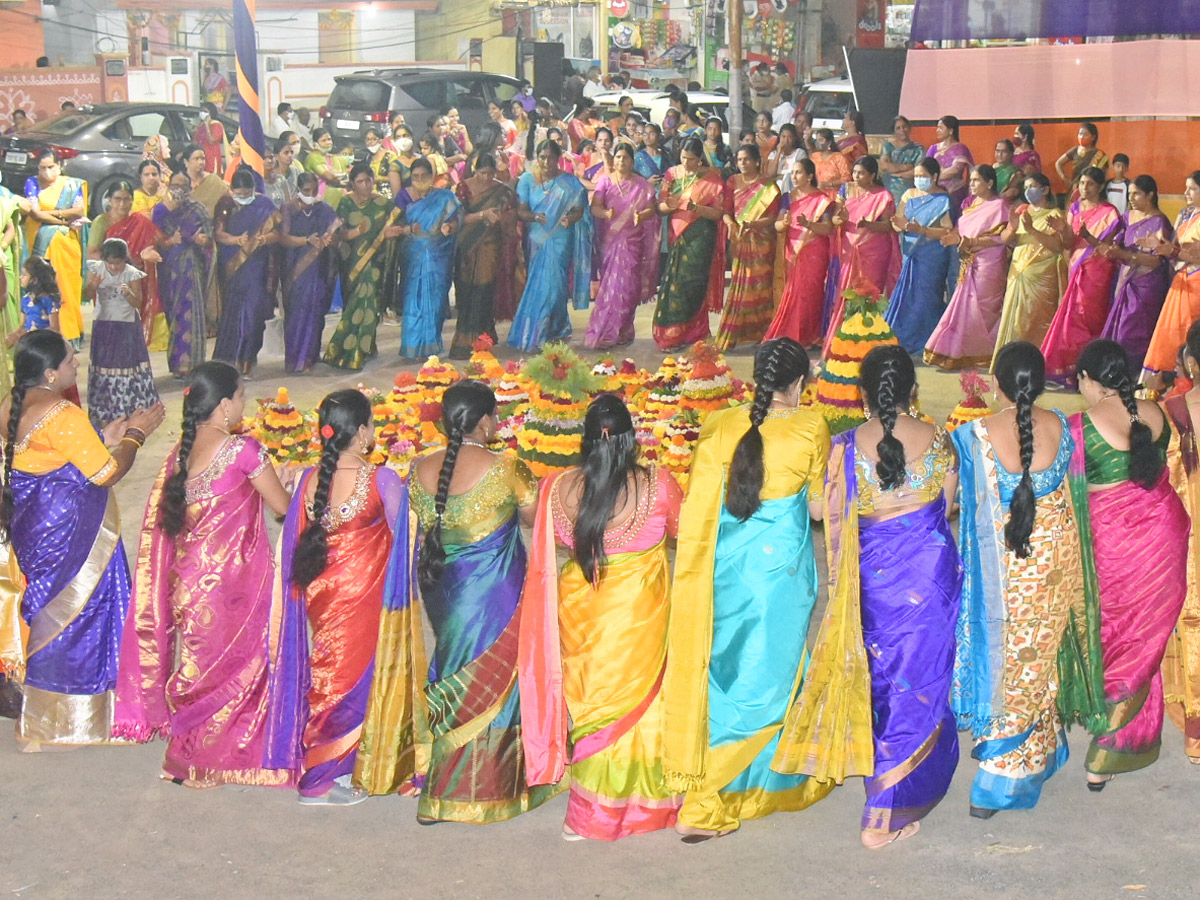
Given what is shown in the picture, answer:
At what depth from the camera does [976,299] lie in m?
9.80

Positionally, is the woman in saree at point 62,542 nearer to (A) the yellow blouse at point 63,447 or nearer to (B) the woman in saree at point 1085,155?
(A) the yellow blouse at point 63,447

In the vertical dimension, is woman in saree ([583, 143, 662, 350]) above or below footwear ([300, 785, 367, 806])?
above

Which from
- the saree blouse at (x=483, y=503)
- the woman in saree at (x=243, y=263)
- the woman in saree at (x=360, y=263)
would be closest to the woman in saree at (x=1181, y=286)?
the woman in saree at (x=360, y=263)

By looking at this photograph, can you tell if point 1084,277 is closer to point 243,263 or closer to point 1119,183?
point 1119,183

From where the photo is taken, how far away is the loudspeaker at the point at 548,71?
2222 centimetres

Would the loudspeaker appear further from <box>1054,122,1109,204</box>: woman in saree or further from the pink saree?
the pink saree

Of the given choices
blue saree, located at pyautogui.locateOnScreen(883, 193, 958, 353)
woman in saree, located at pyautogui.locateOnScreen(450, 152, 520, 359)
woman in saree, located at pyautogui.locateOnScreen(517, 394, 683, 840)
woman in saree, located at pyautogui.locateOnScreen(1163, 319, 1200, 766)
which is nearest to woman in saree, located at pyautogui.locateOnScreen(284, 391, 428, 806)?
woman in saree, located at pyautogui.locateOnScreen(517, 394, 683, 840)

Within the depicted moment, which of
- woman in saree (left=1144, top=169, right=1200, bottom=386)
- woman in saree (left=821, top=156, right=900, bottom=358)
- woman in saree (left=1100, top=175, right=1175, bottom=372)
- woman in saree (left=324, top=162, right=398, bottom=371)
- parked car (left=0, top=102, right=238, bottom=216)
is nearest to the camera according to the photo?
woman in saree (left=1144, top=169, right=1200, bottom=386)

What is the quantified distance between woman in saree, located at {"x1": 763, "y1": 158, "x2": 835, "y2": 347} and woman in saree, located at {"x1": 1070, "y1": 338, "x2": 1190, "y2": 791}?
581cm

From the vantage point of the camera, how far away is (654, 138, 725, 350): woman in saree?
1050 centimetres

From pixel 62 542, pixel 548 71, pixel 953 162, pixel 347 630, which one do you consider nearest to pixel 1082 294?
pixel 953 162

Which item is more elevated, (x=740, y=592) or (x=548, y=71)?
(x=548, y=71)

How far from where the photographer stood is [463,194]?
10.8 metres

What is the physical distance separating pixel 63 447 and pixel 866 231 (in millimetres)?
6527
